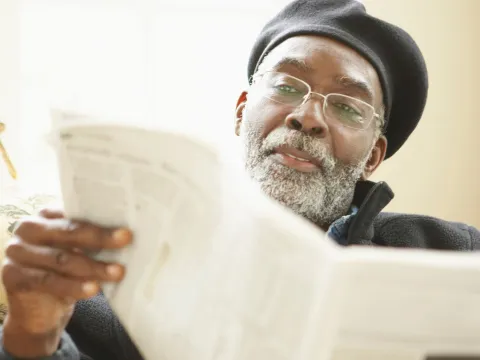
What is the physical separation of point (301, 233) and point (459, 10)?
73.2 inches

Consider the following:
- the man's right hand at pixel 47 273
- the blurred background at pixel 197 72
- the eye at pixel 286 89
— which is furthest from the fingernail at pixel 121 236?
the blurred background at pixel 197 72

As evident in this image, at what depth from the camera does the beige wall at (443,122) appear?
1828 millimetres

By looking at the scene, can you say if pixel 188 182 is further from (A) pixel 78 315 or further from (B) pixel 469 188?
(B) pixel 469 188

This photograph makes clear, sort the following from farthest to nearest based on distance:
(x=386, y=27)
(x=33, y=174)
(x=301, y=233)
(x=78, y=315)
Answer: (x=33, y=174) → (x=386, y=27) → (x=78, y=315) → (x=301, y=233)

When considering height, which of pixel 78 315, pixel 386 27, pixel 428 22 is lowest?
pixel 78 315

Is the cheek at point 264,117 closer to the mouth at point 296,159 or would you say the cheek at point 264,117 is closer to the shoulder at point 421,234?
the mouth at point 296,159

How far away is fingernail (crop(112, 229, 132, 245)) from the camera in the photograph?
0.42 m

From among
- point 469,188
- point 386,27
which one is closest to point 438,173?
point 469,188

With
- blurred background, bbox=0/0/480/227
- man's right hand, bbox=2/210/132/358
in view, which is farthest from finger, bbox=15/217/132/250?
blurred background, bbox=0/0/480/227

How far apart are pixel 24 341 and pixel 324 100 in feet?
2.01

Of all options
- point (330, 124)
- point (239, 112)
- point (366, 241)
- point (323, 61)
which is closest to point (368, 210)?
point (366, 241)

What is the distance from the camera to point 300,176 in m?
0.81

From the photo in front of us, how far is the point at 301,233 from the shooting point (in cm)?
31

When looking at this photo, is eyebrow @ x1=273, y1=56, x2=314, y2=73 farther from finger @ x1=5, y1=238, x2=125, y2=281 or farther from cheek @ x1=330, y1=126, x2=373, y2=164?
finger @ x1=5, y1=238, x2=125, y2=281
